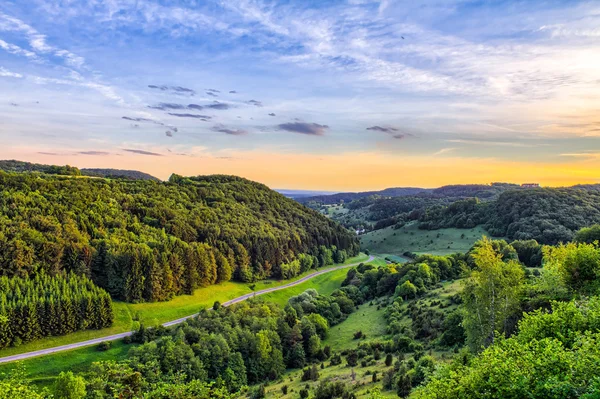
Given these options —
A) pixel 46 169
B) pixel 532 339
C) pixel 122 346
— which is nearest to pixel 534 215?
pixel 532 339

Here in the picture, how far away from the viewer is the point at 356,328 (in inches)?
2960

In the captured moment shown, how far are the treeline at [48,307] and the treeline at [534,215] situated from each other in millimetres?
141838

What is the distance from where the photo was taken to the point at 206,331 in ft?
213

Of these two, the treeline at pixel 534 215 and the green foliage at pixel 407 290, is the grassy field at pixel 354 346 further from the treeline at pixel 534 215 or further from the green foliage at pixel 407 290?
the treeline at pixel 534 215

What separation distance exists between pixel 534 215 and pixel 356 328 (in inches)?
4654

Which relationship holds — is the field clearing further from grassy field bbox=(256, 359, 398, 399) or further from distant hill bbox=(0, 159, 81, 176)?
distant hill bbox=(0, 159, 81, 176)

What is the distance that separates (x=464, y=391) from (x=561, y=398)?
163 inches

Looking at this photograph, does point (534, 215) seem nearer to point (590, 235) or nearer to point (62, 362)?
point (590, 235)

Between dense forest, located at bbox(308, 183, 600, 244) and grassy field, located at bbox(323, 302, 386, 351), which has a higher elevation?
dense forest, located at bbox(308, 183, 600, 244)

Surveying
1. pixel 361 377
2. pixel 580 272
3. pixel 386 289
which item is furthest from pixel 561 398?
pixel 386 289

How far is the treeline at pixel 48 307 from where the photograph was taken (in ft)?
201

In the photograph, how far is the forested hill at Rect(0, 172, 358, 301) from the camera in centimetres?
7957

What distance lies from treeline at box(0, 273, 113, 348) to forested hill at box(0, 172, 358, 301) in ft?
13.7

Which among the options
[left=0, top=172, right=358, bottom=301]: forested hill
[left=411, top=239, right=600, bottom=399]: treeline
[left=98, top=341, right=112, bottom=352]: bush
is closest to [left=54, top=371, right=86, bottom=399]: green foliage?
[left=98, top=341, right=112, bottom=352]: bush
